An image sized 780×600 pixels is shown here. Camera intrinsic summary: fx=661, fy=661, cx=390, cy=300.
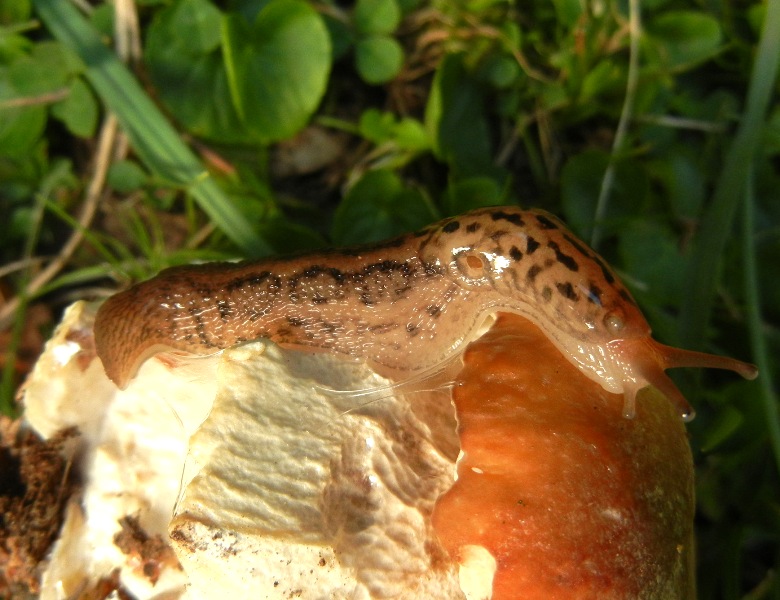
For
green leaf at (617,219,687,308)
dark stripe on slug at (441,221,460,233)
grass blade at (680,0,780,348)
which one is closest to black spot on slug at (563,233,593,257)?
dark stripe on slug at (441,221,460,233)

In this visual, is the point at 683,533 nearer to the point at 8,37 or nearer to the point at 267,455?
the point at 267,455

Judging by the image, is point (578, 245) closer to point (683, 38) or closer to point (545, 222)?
point (545, 222)

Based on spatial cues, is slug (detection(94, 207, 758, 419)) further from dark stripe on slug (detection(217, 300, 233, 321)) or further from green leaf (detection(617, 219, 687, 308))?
green leaf (detection(617, 219, 687, 308))

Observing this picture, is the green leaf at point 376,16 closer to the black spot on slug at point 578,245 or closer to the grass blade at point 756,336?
the black spot on slug at point 578,245

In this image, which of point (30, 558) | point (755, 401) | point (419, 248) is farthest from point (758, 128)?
point (30, 558)

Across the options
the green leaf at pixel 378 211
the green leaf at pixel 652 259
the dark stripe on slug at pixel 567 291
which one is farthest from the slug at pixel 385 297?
the green leaf at pixel 652 259
